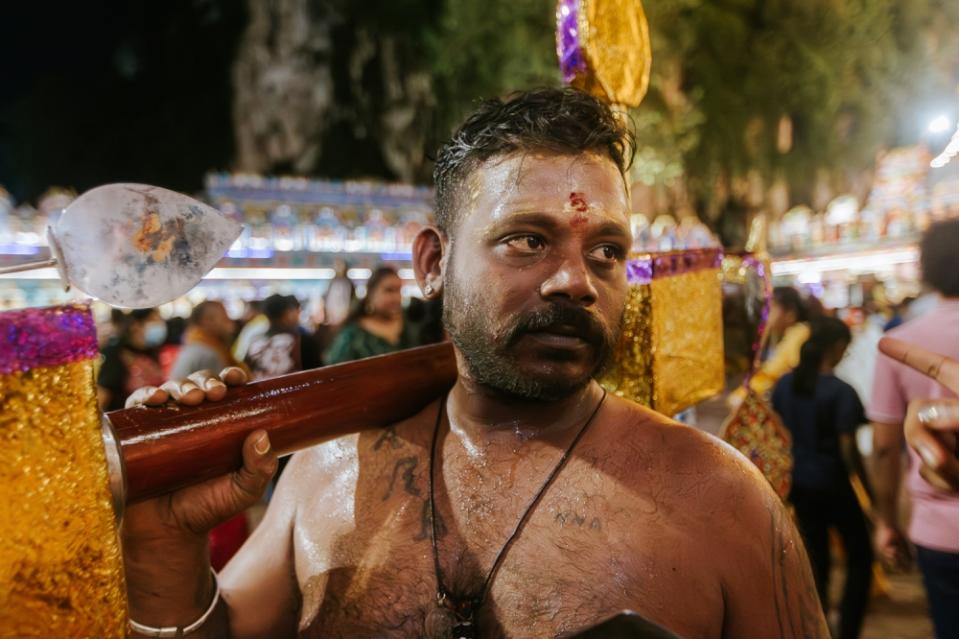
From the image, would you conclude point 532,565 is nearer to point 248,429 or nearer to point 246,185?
point 248,429

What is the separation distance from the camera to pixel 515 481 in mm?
1532

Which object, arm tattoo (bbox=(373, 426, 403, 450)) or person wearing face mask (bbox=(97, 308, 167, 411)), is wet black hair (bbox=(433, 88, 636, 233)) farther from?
person wearing face mask (bbox=(97, 308, 167, 411))

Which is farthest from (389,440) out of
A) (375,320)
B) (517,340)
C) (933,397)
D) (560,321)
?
(375,320)

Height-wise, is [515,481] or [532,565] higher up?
[515,481]

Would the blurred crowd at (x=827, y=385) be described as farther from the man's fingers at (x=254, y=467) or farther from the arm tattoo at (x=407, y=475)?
the man's fingers at (x=254, y=467)

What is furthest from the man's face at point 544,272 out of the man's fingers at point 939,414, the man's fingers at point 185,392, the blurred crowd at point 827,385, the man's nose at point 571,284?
the blurred crowd at point 827,385

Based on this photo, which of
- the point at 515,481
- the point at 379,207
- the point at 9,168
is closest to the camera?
the point at 515,481

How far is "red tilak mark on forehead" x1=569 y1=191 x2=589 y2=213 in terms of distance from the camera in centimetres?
144

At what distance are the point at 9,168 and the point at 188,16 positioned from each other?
34.3ft

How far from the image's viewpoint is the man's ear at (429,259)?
5.76 ft

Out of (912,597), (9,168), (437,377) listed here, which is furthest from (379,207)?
(437,377)

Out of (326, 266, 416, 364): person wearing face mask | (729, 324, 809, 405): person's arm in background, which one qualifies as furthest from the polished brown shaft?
(729, 324, 809, 405): person's arm in background

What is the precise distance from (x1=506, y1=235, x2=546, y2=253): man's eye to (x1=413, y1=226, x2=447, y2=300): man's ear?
1.04ft

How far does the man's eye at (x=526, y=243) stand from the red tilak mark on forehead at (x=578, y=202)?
0.10m
